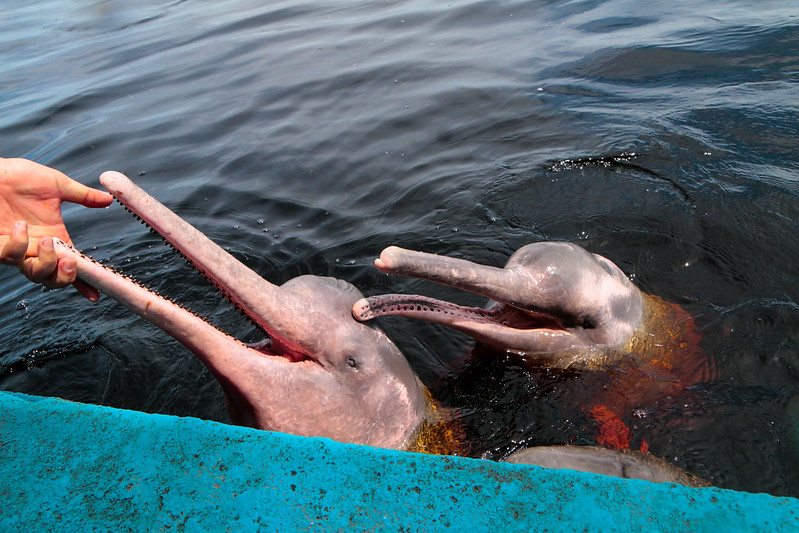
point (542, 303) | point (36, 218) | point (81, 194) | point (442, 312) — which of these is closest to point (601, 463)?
point (542, 303)

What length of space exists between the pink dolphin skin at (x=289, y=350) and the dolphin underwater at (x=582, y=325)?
1.77 ft

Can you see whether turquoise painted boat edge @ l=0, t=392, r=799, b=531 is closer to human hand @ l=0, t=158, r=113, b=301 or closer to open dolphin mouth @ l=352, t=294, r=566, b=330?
human hand @ l=0, t=158, r=113, b=301

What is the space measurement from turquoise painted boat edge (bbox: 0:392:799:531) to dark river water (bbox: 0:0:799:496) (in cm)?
216

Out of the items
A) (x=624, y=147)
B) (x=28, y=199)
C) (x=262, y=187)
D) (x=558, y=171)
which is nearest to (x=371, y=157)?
(x=262, y=187)

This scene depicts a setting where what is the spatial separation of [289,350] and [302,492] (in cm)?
160

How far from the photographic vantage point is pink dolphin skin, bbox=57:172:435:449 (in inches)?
116

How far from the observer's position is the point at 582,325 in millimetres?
4531

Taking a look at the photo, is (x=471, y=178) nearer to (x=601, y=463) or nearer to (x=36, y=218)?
(x=601, y=463)

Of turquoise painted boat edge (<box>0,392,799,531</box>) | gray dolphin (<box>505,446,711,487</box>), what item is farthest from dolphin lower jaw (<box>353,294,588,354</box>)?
turquoise painted boat edge (<box>0,392,799,531</box>)

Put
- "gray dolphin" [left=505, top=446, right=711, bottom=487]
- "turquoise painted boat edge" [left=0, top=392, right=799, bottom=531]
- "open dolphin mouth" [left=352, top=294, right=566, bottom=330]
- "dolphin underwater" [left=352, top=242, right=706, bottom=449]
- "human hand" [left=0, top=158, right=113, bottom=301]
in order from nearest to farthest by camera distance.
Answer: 1. "turquoise painted boat edge" [left=0, top=392, right=799, bottom=531]
2. "human hand" [left=0, top=158, right=113, bottom=301]
3. "gray dolphin" [left=505, top=446, right=711, bottom=487]
4. "open dolphin mouth" [left=352, top=294, right=566, bottom=330]
5. "dolphin underwater" [left=352, top=242, right=706, bottom=449]

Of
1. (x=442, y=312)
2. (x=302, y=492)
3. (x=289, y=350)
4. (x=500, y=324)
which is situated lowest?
(x=500, y=324)

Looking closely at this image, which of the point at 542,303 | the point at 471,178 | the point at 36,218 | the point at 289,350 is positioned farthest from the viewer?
the point at 471,178

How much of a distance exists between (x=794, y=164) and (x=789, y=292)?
98.7 inches

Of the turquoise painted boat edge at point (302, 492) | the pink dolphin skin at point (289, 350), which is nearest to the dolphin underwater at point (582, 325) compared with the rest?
the pink dolphin skin at point (289, 350)
